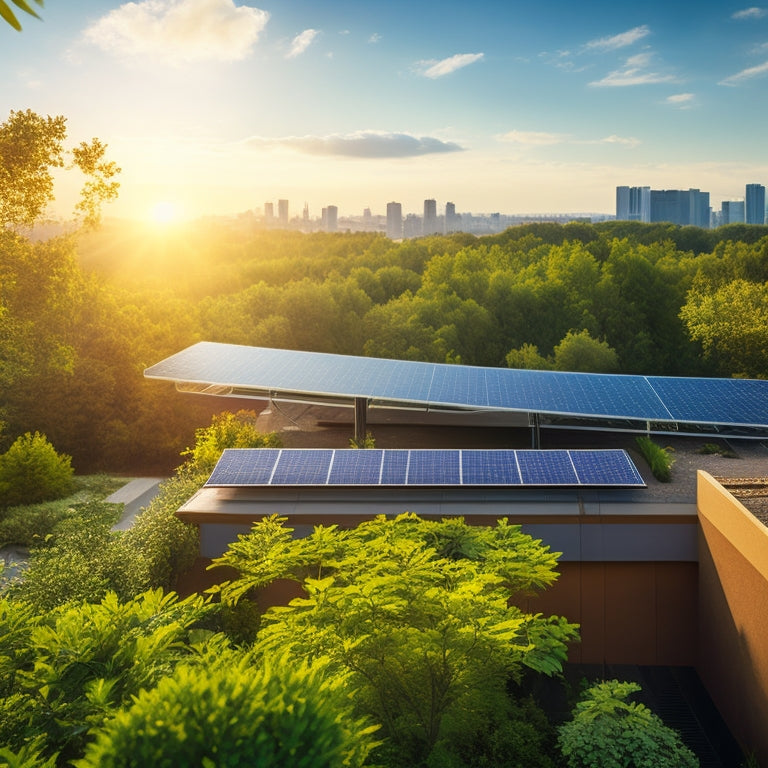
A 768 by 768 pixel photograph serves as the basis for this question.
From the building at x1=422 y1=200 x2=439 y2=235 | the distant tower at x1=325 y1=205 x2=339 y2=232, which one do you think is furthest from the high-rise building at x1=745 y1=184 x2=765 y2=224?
the distant tower at x1=325 y1=205 x2=339 y2=232

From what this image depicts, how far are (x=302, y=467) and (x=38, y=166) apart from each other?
1511cm

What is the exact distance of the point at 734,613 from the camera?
11789 millimetres

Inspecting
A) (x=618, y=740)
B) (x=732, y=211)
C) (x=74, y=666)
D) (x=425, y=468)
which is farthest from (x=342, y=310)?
(x=732, y=211)

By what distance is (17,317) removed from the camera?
25.0 meters

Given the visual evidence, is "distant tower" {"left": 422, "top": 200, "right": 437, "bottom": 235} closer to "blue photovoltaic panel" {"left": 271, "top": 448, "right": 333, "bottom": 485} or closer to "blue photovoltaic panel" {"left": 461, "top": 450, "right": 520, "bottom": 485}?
"blue photovoltaic panel" {"left": 271, "top": 448, "right": 333, "bottom": 485}

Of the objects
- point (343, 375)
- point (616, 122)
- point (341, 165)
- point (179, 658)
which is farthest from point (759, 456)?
point (616, 122)

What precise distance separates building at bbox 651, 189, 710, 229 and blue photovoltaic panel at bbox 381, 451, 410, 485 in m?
69.6

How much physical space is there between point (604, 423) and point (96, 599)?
11.0 meters

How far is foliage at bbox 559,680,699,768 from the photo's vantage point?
9.97 m

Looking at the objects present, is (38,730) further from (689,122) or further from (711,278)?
(689,122)

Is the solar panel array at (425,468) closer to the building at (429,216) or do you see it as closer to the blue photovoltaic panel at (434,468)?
the blue photovoltaic panel at (434,468)

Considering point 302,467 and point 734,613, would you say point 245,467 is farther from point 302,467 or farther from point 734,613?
point 734,613

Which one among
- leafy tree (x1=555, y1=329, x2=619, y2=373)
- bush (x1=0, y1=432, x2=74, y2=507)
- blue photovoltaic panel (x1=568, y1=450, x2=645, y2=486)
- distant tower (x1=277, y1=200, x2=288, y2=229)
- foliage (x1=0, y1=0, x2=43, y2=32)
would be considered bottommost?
bush (x1=0, y1=432, x2=74, y2=507)

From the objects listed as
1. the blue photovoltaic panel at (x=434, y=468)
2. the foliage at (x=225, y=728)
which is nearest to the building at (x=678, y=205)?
the blue photovoltaic panel at (x=434, y=468)
